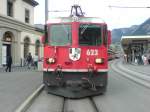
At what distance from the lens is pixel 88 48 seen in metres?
15.2

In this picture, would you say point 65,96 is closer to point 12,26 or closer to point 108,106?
point 108,106

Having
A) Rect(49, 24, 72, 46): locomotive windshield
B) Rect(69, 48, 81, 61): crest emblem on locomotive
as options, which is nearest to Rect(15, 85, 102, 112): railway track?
Rect(69, 48, 81, 61): crest emblem on locomotive

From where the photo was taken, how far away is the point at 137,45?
65938mm

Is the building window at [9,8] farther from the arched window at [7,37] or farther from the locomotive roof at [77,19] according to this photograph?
the locomotive roof at [77,19]

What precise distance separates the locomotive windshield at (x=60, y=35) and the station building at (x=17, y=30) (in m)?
24.0

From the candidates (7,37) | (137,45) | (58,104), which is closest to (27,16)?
(7,37)

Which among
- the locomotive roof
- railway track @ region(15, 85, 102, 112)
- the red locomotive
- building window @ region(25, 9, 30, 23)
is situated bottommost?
railway track @ region(15, 85, 102, 112)

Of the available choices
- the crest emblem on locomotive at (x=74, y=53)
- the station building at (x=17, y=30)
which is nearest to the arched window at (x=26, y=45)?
the station building at (x=17, y=30)

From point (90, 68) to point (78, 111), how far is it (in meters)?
3.08

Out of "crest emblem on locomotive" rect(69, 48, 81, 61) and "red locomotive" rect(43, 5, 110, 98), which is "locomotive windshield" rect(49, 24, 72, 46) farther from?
"crest emblem on locomotive" rect(69, 48, 81, 61)

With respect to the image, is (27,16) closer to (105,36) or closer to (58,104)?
(105,36)

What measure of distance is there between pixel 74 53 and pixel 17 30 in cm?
2930

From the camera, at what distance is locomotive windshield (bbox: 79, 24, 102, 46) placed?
15406mm

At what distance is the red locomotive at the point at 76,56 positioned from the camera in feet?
48.8
